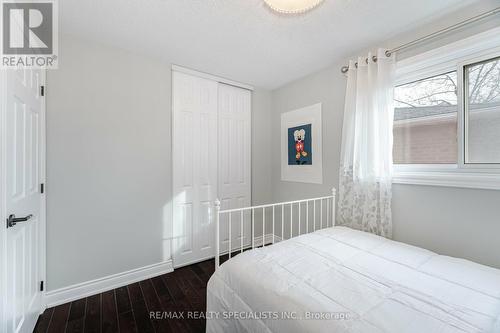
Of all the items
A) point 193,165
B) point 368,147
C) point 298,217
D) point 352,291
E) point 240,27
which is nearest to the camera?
point 352,291

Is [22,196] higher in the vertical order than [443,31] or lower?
lower

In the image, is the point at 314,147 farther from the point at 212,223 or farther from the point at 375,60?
the point at 212,223

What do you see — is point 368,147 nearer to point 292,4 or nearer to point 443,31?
point 443,31

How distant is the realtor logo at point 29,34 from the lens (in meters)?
1.18

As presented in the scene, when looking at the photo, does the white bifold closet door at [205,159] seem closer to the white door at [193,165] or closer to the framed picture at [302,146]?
the white door at [193,165]

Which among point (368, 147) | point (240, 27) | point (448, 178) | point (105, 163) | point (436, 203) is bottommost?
point (436, 203)

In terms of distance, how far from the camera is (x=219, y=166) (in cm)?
277

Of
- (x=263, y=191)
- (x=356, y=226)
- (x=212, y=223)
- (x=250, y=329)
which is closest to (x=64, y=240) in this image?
(x=212, y=223)

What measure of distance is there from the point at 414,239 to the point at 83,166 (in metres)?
2.95

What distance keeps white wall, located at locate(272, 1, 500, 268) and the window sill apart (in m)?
0.05

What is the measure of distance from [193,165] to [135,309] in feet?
4.80

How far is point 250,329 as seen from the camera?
40.6 inches

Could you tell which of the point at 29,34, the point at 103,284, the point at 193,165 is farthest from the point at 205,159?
the point at 29,34

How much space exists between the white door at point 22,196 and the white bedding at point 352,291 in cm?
112
